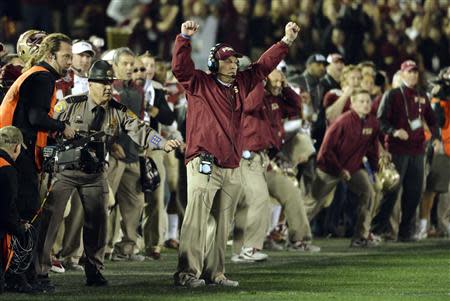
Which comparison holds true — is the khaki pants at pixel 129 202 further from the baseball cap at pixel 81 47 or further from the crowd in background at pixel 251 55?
the baseball cap at pixel 81 47

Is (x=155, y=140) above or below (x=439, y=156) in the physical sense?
below

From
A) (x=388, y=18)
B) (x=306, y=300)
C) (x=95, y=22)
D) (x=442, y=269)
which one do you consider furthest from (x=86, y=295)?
(x=388, y=18)

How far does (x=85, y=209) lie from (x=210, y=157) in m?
1.30

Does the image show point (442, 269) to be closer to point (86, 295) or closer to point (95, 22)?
point (86, 295)

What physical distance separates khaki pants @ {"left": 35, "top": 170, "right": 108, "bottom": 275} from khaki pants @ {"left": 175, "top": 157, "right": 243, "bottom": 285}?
784 millimetres

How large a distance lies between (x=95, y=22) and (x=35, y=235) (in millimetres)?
12861

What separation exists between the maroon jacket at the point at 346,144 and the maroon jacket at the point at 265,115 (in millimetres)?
1530

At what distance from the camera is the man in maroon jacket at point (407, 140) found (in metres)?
23.2

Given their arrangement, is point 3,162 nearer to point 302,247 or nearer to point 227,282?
point 227,282

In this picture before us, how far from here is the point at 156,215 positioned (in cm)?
2041

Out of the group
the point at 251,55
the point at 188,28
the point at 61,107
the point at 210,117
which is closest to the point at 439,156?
the point at 251,55

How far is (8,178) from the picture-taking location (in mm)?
14844

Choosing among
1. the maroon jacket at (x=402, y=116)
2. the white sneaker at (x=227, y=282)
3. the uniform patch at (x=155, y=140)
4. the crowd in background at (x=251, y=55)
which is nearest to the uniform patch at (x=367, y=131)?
the maroon jacket at (x=402, y=116)

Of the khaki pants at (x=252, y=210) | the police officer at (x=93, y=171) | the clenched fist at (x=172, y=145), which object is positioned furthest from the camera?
the khaki pants at (x=252, y=210)
